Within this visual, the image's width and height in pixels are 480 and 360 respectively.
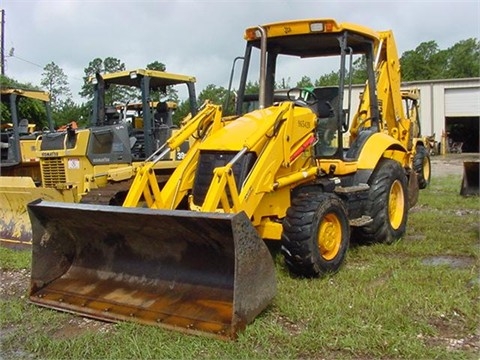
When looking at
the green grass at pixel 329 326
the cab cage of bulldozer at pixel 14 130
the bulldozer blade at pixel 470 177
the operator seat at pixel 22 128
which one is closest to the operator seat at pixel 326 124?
the green grass at pixel 329 326

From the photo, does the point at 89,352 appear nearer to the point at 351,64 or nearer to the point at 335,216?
the point at 335,216

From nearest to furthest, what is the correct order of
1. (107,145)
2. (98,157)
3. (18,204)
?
(18,204) < (98,157) < (107,145)

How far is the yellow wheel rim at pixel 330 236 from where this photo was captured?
5.24m

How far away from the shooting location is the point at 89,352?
12.4ft

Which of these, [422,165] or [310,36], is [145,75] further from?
[422,165]

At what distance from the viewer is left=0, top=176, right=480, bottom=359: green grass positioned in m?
3.69

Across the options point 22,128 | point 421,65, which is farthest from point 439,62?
point 22,128

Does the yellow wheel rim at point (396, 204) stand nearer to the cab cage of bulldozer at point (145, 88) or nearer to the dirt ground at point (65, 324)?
the dirt ground at point (65, 324)

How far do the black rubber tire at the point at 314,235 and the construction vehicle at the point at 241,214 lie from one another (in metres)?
0.01

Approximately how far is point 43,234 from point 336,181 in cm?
308

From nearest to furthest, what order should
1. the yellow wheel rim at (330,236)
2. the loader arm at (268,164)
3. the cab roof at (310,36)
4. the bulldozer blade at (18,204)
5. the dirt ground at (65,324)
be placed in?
the dirt ground at (65,324) < the loader arm at (268,164) < the yellow wheel rim at (330,236) < the cab roof at (310,36) < the bulldozer blade at (18,204)

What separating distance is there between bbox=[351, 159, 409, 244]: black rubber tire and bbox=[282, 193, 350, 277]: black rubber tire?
1.05 metres

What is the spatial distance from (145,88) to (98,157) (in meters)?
1.46

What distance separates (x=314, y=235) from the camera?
4.98 meters
